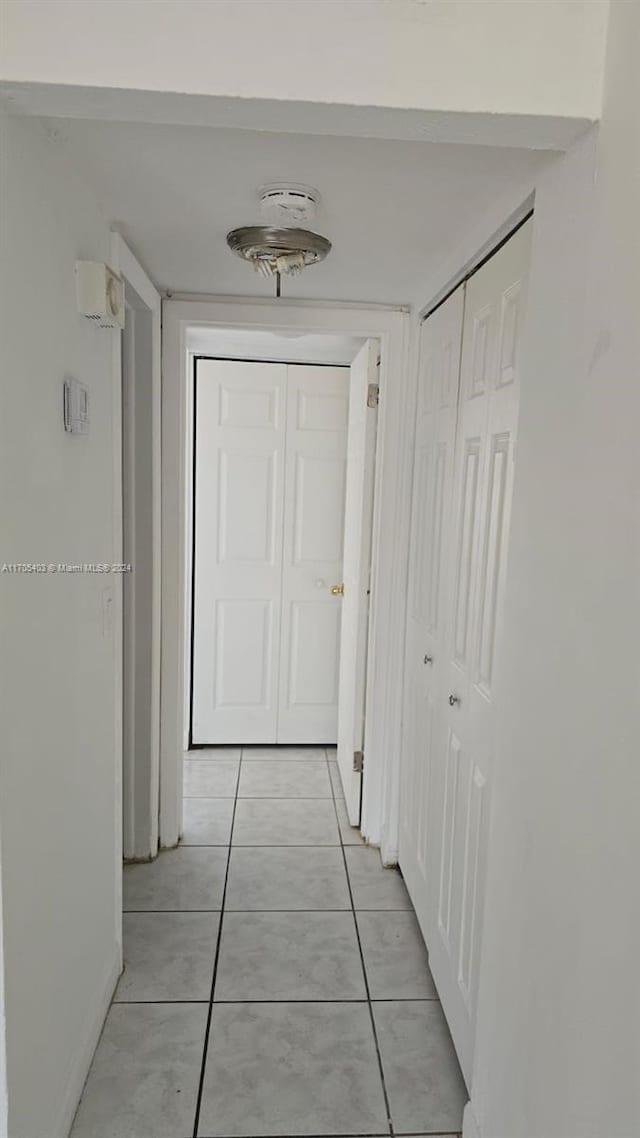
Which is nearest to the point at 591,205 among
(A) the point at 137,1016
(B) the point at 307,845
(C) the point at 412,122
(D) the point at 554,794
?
(C) the point at 412,122

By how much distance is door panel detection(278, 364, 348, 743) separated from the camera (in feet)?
11.4

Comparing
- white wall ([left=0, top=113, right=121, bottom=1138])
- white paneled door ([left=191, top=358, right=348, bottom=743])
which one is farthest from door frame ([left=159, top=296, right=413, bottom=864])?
white paneled door ([left=191, top=358, right=348, bottom=743])

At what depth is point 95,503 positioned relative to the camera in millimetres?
1611

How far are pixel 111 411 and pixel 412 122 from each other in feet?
3.27

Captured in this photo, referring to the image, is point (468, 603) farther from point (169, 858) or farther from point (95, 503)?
point (169, 858)

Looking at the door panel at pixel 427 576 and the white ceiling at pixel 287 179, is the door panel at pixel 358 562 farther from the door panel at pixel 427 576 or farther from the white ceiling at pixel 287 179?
the white ceiling at pixel 287 179

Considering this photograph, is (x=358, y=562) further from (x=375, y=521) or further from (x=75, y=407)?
(x=75, y=407)

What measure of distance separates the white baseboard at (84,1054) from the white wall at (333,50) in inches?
73.4

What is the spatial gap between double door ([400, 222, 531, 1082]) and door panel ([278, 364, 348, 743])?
3.88 feet

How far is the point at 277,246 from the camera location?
174 cm

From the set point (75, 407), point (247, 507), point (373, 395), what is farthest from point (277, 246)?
point (247, 507)

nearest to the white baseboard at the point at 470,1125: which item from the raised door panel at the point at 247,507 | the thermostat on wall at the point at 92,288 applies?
the thermostat on wall at the point at 92,288

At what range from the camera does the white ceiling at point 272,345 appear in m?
2.71

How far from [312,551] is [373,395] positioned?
115 centimetres
